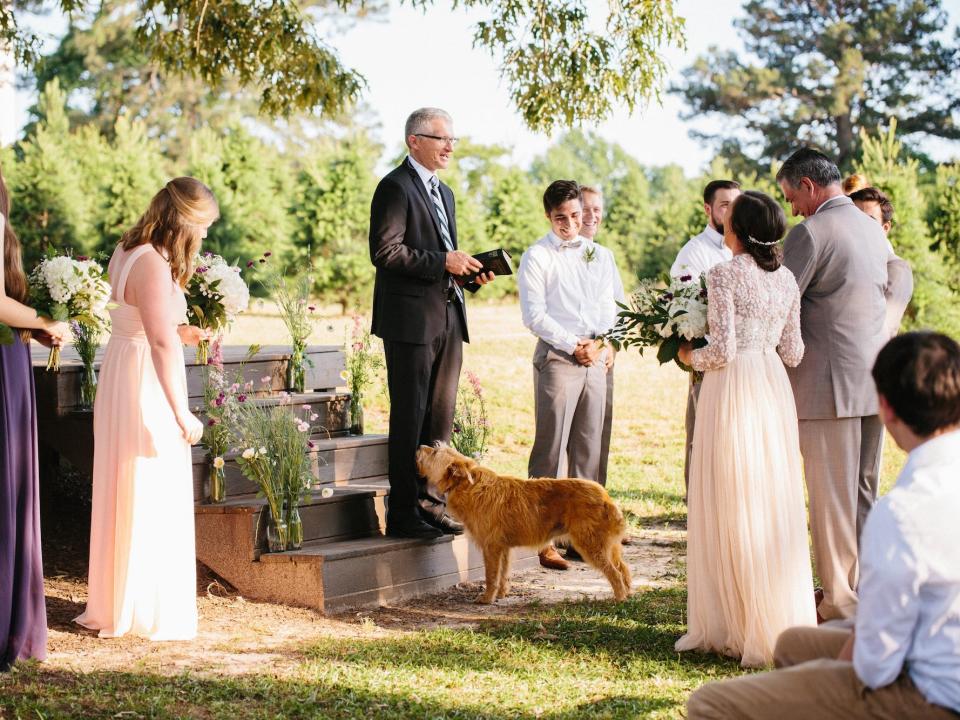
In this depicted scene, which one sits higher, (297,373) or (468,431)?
(297,373)

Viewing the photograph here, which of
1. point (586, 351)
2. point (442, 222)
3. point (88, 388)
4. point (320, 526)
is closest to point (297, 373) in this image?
point (88, 388)

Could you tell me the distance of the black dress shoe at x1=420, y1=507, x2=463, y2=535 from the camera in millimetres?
7332

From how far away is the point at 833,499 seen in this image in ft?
19.7

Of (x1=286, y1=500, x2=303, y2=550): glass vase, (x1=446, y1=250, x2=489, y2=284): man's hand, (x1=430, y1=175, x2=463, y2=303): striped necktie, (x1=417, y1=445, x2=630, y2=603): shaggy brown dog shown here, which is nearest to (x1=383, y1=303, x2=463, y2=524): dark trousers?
(x1=430, y1=175, x2=463, y2=303): striped necktie

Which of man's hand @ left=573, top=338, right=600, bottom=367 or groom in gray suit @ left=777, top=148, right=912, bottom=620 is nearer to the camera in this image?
groom in gray suit @ left=777, top=148, right=912, bottom=620

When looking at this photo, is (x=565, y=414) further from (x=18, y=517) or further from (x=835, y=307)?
(x=18, y=517)

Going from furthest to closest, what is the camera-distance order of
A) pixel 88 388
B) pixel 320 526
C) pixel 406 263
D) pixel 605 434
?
pixel 605 434 → pixel 88 388 → pixel 320 526 → pixel 406 263

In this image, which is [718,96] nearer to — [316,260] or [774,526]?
[316,260]

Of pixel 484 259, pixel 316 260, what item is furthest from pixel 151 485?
pixel 316 260

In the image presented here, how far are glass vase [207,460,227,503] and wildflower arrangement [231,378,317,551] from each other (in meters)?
0.24

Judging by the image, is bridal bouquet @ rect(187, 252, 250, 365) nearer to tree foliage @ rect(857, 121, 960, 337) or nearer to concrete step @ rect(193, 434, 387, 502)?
concrete step @ rect(193, 434, 387, 502)

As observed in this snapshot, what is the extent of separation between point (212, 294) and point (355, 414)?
6.84ft

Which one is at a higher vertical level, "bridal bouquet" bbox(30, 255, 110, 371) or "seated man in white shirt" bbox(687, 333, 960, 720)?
"bridal bouquet" bbox(30, 255, 110, 371)

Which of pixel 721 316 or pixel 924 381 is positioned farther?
pixel 721 316
